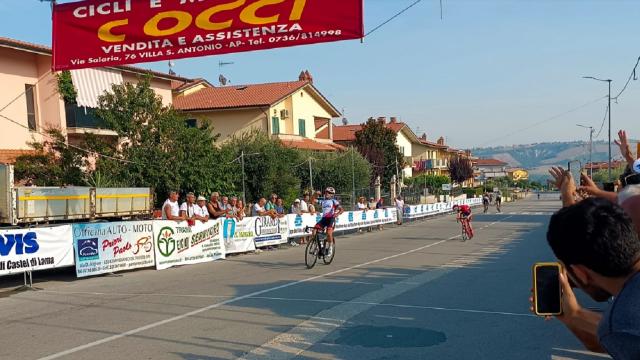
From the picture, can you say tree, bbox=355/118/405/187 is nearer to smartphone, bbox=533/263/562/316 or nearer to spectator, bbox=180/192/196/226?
spectator, bbox=180/192/196/226

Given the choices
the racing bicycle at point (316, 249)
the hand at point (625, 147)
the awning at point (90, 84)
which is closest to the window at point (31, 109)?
the awning at point (90, 84)

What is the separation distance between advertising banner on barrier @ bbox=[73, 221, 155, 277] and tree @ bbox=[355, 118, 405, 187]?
135ft

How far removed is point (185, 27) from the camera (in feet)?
34.5

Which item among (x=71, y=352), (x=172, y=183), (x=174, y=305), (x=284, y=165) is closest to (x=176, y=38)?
(x=174, y=305)

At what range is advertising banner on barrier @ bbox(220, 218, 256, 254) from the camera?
1847 centimetres

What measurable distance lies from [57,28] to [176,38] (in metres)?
2.49

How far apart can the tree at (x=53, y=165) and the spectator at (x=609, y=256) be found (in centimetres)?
2345

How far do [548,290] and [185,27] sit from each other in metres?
8.94

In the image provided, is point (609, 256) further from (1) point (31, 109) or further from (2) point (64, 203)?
(1) point (31, 109)

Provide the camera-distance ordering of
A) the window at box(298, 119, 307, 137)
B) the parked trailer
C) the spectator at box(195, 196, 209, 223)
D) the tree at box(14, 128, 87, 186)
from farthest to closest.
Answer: the window at box(298, 119, 307, 137)
the tree at box(14, 128, 87, 186)
the spectator at box(195, 196, 209, 223)
the parked trailer

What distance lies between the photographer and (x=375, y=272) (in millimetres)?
13352

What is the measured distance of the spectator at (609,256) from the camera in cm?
190

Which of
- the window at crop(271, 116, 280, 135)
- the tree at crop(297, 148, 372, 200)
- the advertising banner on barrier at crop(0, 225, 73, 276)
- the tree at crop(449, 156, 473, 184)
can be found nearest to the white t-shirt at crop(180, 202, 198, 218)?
the advertising banner on barrier at crop(0, 225, 73, 276)

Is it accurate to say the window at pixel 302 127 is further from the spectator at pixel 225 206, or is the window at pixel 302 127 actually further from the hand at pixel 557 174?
the hand at pixel 557 174
